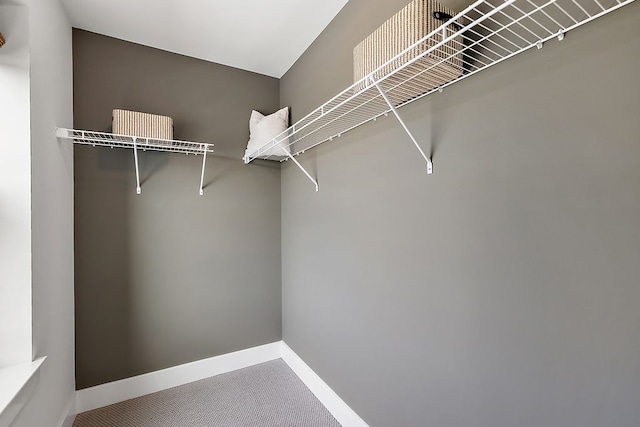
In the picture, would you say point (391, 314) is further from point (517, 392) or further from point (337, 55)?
point (337, 55)

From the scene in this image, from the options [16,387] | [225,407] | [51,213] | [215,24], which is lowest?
[225,407]

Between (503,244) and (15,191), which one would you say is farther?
(15,191)

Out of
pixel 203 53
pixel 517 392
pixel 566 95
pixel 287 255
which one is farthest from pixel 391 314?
pixel 203 53

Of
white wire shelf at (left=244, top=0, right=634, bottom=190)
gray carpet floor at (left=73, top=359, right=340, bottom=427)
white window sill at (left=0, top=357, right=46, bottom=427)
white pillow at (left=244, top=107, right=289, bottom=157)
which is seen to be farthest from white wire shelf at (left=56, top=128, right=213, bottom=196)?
gray carpet floor at (left=73, top=359, right=340, bottom=427)

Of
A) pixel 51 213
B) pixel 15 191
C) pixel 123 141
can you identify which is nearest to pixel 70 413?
pixel 51 213

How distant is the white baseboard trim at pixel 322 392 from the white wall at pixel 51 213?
1.40 meters

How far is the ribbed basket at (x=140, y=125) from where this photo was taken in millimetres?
1741

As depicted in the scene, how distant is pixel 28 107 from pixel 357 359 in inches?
76.3

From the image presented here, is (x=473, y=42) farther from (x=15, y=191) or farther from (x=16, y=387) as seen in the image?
(x=16, y=387)

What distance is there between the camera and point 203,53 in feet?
7.09

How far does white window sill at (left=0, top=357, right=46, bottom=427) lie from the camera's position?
96cm

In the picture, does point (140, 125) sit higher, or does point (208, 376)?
point (140, 125)

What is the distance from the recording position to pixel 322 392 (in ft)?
6.24

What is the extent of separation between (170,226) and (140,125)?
28.6 inches
